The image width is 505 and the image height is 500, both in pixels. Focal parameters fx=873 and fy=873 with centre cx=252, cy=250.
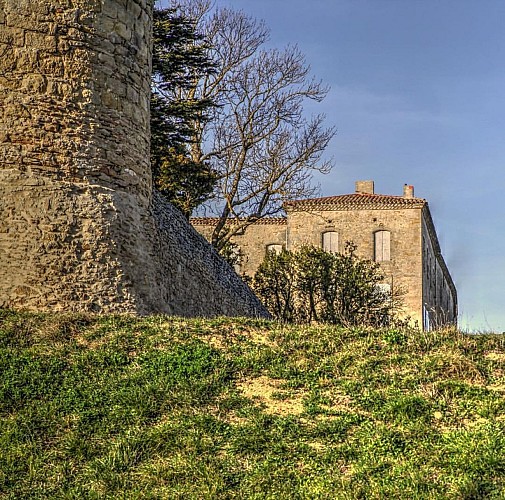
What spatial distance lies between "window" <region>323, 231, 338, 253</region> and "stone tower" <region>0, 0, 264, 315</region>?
2465 centimetres

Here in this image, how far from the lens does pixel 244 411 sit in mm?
7238

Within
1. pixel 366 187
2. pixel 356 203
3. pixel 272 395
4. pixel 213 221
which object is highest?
pixel 366 187

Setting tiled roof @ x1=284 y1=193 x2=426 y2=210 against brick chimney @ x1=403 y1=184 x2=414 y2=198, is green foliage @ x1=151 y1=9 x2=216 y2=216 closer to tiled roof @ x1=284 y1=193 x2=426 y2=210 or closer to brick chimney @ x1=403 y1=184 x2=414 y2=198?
tiled roof @ x1=284 y1=193 x2=426 y2=210

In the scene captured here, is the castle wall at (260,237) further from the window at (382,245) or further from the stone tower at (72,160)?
the stone tower at (72,160)

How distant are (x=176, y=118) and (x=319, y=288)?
6622mm

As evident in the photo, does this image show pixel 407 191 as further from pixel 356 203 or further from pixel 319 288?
pixel 319 288

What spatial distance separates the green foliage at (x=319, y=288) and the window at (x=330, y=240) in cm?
1362

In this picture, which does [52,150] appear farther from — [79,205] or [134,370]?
[134,370]

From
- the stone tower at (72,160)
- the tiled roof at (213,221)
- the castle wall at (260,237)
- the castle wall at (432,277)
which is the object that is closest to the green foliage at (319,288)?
the castle wall at (432,277)

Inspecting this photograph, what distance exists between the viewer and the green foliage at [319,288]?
66.5ft

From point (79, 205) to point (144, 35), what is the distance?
2585 millimetres

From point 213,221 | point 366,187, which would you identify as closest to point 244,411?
point 213,221

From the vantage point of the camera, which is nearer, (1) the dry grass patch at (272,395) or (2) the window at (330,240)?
(1) the dry grass patch at (272,395)

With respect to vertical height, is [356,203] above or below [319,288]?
above
